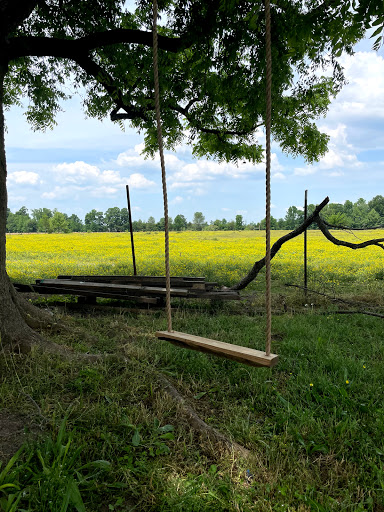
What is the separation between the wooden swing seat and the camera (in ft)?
7.98

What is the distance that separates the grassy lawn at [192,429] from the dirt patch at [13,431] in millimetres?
27

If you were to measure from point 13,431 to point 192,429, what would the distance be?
1.56 meters

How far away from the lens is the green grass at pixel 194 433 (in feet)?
7.66

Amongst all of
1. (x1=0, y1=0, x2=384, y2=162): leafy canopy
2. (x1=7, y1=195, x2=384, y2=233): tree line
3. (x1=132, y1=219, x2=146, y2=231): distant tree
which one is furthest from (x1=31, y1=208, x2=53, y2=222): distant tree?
(x1=0, y1=0, x2=384, y2=162): leafy canopy

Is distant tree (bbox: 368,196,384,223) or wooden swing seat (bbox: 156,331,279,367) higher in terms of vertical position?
distant tree (bbox: 368,196,384,223)

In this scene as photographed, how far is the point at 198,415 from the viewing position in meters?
3.37

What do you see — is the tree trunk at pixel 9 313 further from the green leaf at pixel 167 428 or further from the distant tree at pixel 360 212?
the distant tree at pixel 360 212

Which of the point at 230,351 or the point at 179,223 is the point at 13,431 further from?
the point at 179,223

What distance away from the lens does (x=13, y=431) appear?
9.13 feet

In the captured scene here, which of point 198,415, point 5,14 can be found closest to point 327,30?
point 5,14

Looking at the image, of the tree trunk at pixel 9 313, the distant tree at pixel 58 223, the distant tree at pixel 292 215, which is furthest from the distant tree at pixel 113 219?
the tree trunk at pixel 9 313

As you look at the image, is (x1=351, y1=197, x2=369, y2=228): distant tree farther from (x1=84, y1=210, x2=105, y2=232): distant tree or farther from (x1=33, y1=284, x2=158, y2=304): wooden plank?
(x1=33, y1=284, x2=158, y2=304): wooden plank

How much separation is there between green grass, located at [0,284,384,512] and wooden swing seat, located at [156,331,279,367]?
0.85 metres

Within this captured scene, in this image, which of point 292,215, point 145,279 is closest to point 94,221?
point 292,215
